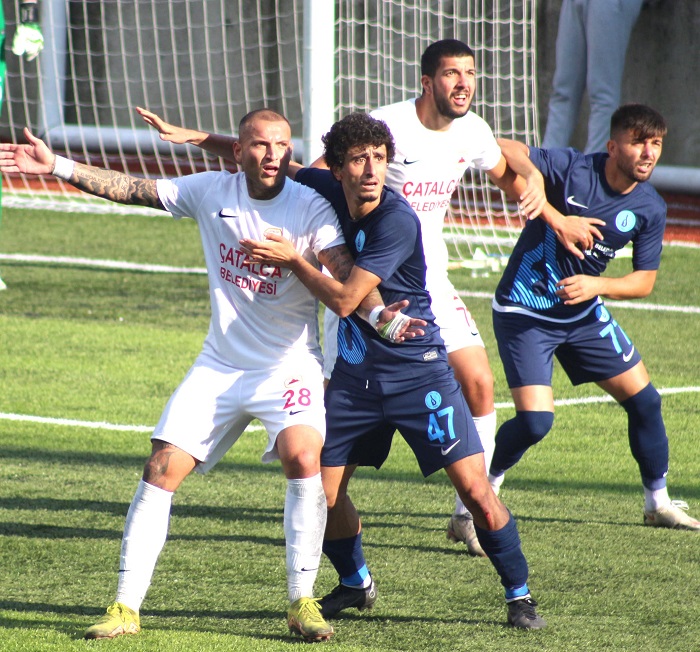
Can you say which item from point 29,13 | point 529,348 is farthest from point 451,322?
point 29,13

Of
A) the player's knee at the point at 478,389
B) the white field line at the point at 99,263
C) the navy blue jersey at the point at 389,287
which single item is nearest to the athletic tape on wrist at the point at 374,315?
the navy blue jersey at the point at 389,287

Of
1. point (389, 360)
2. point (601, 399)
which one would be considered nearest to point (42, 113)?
point (601, 399)

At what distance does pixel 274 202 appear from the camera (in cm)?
465

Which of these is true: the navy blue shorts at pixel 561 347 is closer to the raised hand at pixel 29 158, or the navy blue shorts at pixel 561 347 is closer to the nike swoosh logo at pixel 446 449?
the nike swoosh logo at pixel 446 449

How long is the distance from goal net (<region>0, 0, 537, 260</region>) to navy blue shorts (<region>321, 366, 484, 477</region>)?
10.2 meters

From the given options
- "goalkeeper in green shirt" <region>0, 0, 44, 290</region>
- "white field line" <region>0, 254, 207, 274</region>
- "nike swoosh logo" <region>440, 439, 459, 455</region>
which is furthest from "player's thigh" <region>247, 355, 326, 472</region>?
"white field line" <region>0, 254, 207, 274</region>

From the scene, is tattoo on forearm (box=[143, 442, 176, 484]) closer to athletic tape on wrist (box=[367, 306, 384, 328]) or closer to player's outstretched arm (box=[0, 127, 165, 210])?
athletic tape on wrist (box=[367, 306, 384, 328])

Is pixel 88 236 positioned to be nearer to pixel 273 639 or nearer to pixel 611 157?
pixel 611 157

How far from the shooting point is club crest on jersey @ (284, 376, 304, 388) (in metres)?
4.59

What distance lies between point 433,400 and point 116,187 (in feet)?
4.48

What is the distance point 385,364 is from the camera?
179 inches

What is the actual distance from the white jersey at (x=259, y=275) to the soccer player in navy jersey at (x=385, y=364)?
5.1 inches

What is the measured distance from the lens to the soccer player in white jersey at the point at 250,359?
175 inches

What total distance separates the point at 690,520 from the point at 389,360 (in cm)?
209
